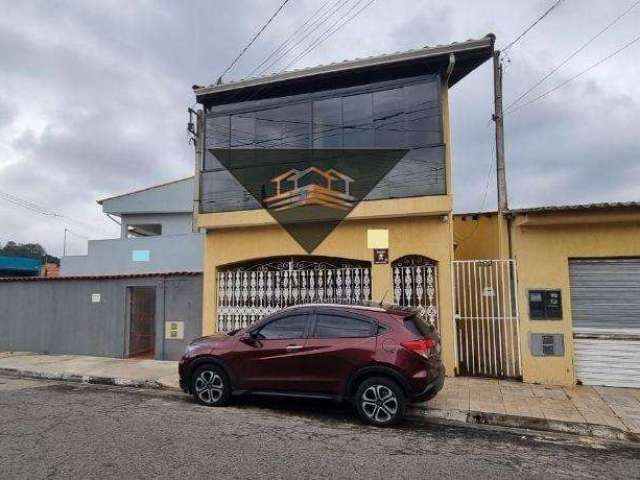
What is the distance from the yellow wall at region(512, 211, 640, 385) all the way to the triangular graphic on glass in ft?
9.87

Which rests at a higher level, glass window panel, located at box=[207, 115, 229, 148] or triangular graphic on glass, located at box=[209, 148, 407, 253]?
glass window panel, located at box=[207, 115, 229, 148]

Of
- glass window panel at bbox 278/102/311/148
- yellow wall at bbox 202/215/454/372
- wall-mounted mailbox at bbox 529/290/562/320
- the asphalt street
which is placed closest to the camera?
the asphalt street

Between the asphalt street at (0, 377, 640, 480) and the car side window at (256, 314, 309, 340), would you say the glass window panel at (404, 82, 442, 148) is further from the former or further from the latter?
the asphalt street at (0, 377, 640, 480)

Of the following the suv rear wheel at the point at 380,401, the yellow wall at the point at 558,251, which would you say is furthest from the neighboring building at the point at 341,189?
the suv rear wheel at the point at 380,401

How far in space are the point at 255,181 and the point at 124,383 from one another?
5.04 meters

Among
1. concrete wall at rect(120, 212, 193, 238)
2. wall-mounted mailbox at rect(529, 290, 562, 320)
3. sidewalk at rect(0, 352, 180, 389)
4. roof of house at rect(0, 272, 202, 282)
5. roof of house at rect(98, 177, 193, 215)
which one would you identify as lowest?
sidewalk at rect(0, 352, 180, 389)

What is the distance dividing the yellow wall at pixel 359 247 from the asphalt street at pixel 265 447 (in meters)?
3.18

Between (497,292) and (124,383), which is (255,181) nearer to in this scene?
(124,383)

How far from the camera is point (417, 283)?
9.39 metres

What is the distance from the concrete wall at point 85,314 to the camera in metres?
11.2

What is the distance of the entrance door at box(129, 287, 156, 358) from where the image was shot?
39.7 feet

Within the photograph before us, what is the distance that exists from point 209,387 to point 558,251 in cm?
661

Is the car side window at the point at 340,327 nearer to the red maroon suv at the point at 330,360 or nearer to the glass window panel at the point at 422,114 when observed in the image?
the red maroon suv at the point at 330,360

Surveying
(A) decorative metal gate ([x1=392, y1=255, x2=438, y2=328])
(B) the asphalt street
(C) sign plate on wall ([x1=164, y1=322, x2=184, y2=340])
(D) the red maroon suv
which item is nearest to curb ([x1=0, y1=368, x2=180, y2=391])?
(B) the asphalt street
